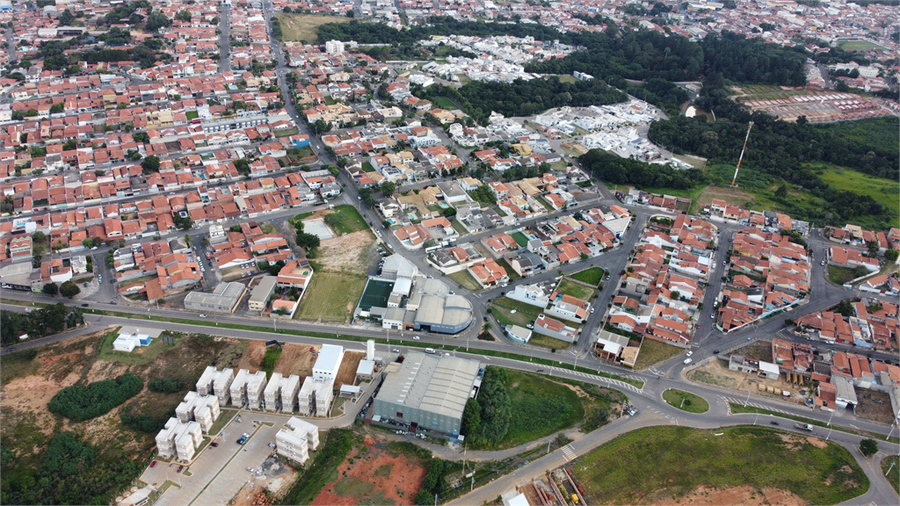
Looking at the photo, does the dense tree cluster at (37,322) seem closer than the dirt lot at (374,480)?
No

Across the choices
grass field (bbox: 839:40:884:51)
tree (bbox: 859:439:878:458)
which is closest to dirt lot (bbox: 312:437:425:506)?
tree (bbox: 859:439:878:458)

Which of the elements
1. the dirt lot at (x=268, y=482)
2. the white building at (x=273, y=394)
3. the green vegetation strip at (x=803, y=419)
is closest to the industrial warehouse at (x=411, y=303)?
the white building at (x=273, y=394)

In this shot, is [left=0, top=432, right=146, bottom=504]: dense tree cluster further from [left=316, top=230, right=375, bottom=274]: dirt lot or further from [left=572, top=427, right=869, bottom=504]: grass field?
[left=572, top=427, right=869, bottom=504]: grass field

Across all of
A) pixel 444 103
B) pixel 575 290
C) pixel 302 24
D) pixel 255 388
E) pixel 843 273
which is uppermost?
pixel 302 24

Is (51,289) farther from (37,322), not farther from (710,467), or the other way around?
(710,467)

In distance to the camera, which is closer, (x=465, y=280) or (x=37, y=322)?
(x=37, y=322)

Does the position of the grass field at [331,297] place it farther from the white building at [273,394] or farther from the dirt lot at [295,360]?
the white building at [273,394]

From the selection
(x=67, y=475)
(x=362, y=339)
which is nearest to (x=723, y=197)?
(x=362, y=339)
